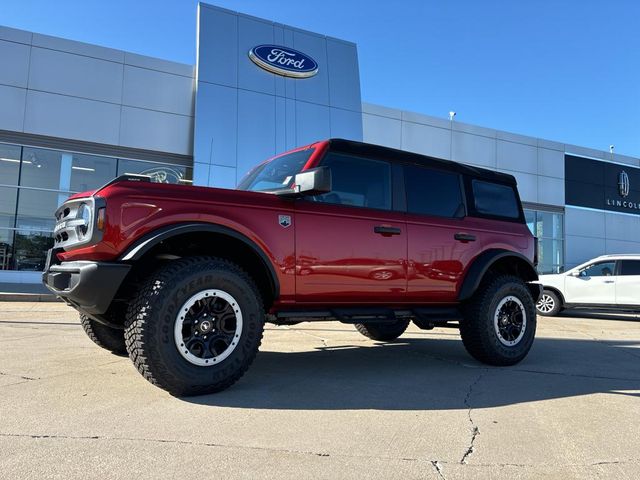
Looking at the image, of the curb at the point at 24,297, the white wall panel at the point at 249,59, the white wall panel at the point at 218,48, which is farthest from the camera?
the white wall panel at the point at 249,59

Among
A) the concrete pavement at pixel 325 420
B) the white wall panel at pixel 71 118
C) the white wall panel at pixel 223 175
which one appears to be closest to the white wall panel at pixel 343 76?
the white wall panel at pixel 223 175

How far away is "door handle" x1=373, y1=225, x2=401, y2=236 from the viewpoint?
492 centimetres

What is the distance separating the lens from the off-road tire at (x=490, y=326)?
5.52 metres

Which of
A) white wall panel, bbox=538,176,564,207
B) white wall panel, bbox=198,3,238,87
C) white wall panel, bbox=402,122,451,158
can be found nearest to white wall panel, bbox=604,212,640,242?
white wall panel, bbox=538,176,564,207

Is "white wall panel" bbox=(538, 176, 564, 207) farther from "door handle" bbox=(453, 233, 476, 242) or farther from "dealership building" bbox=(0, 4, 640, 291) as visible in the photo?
"door handle" bbox=(453, 233, 476, 242)

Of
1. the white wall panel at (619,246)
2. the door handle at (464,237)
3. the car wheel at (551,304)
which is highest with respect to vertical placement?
the white wall panel at (619,246)

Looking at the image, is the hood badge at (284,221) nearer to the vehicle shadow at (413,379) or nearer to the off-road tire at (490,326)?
the vehicle shadow at (413,379)

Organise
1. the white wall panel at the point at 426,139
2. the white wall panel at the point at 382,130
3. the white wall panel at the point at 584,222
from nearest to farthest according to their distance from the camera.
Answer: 1. the white wall panel at the point at 382,130
2. the white wall panel at the point at 426,139
3. the white wall panel at the point at 584,222

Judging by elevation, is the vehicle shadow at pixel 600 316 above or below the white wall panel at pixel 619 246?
below

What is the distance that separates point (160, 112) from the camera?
18.0 meters

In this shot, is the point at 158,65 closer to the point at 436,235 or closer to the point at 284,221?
the point at 436,235

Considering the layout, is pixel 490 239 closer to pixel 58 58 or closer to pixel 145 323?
pixel 145 323

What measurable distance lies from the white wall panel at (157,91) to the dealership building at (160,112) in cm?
3

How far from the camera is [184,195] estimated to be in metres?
3.96
